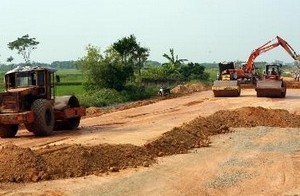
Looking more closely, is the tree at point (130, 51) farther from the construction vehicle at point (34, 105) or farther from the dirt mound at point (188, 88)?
the construction vehicle at point (34, 105)

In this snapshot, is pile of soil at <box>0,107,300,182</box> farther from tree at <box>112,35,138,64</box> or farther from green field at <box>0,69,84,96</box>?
tree at <box>112,35,138,64</box>

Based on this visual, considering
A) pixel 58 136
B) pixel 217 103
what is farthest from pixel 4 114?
pixel 217 103

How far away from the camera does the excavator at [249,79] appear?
33.8 meters

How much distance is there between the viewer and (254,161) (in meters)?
14.2

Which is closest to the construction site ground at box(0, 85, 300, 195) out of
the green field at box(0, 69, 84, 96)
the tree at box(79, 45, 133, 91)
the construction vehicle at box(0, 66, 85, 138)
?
the construction vehicle at box(0, 66, 85, 138)

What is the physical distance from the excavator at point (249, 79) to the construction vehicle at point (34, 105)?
1599cm

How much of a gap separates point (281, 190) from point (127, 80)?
33.7 m

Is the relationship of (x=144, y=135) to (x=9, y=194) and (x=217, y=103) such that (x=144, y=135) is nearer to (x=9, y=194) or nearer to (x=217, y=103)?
(x=9, y=194)

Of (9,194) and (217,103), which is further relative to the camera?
(217,103)

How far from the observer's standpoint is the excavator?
1331 inches

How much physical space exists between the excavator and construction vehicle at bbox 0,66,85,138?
52.4ft

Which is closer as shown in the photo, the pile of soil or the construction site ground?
the construction site ground

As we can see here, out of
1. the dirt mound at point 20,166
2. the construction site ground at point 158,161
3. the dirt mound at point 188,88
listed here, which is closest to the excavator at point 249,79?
the dirt mound at point 188,88

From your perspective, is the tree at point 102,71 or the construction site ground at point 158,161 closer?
the construction site ground at point 158,161
